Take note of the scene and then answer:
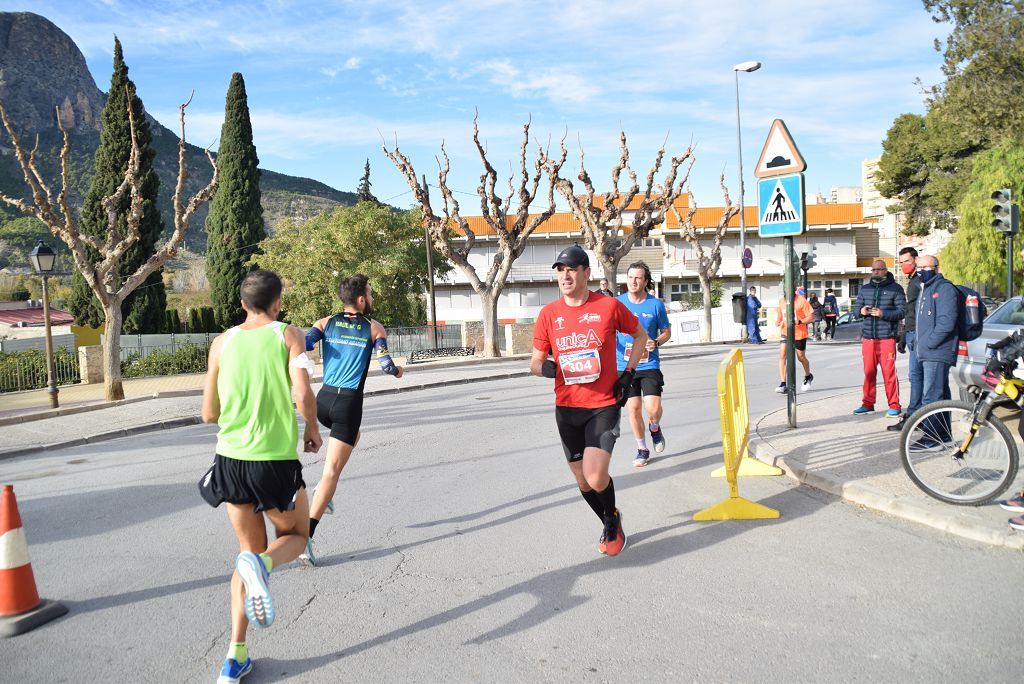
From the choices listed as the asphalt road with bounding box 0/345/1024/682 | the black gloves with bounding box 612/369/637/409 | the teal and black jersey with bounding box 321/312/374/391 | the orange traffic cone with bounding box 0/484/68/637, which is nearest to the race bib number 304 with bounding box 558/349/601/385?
the black gloves with bounding box 612/369/637/409

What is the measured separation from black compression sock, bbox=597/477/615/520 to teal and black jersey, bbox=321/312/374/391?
1.75 meters

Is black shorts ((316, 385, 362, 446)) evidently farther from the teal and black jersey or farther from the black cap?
the black cap

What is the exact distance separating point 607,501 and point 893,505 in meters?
2.28

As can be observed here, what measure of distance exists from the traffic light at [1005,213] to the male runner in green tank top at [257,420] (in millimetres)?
12946

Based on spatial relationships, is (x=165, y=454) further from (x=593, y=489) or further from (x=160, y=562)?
(x=593, y=489)

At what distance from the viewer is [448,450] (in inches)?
363

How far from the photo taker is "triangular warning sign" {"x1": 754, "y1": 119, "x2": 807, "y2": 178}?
820 centimetres

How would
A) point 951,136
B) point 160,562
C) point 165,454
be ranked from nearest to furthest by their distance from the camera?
point 160,562 < point 165,454 < point 951,136

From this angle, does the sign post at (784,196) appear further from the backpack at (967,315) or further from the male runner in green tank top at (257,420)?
the male runner in green tank top at (257,420)

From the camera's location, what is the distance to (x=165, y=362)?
2550 centimetres

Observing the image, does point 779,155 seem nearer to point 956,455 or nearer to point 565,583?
point 956,455

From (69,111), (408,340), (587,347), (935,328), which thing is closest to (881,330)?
(935,328)

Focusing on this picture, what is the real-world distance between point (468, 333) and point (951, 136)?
35.6 metres

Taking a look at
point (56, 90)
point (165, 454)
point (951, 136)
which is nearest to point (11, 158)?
point (56, 90)
